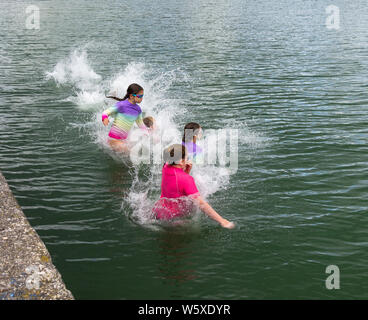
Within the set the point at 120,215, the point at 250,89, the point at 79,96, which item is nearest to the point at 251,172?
the point at 120,215

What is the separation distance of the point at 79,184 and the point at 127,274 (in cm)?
331

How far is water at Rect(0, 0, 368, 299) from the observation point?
6.19m

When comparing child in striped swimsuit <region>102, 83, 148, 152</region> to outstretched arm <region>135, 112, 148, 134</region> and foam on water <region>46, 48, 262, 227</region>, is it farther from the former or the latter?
foam on water <region>46, 48, 262, 227</region>

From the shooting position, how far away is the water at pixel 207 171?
619 centimetres

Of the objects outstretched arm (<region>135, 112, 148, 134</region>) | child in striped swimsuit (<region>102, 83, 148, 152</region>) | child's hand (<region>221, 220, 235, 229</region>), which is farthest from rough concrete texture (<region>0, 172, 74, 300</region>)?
outstretched arm (<region>135, 112, 148, 134</region>)

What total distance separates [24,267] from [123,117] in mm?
5329

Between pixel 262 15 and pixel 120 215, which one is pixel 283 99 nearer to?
pixel 120 215

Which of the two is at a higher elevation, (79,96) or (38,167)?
(79,96)

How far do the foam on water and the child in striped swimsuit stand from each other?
0.31m

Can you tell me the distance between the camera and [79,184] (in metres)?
8.93

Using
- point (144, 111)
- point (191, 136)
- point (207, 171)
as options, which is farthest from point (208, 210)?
point (144, 111)

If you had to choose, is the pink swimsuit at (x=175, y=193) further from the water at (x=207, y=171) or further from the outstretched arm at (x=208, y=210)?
the water at (x=207, y=171)

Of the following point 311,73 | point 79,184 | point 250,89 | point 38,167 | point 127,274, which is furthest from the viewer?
point 311,73

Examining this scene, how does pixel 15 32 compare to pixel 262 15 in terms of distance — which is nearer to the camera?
pixel 15 32
